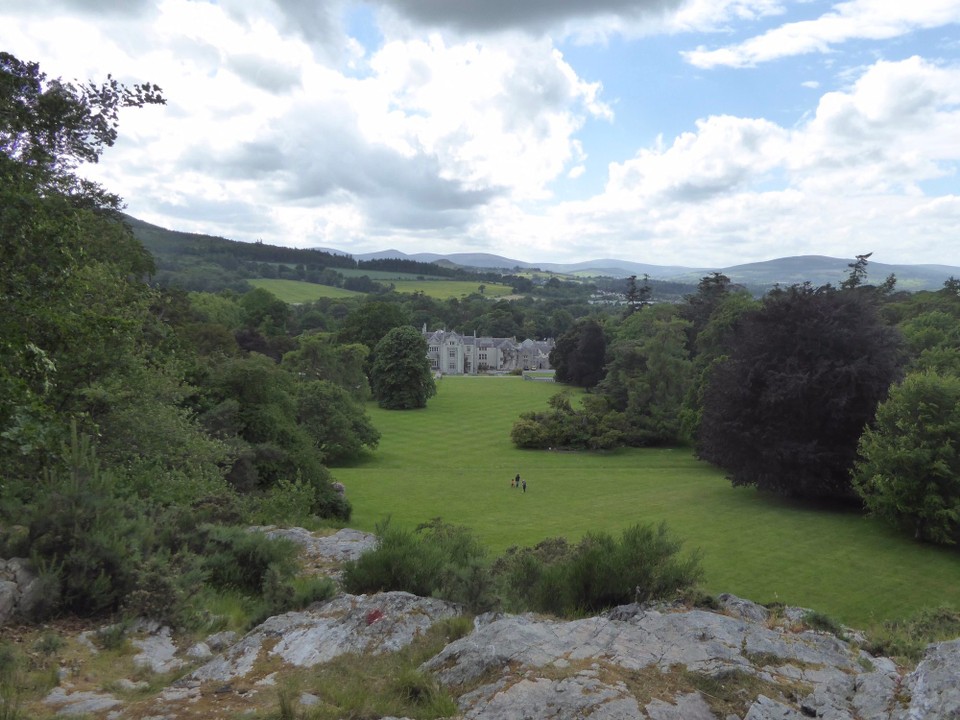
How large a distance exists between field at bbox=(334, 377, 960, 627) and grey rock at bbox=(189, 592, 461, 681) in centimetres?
386

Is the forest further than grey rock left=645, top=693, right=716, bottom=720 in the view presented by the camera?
Yes

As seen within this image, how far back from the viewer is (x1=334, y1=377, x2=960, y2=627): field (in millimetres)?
18688

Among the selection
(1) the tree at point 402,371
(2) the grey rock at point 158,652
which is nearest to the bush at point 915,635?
(2) the grey rock at point 158,652

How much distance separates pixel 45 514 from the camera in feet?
24.6

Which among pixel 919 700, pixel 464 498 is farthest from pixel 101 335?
pixel 464 498

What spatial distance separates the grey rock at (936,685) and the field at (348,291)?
445ft

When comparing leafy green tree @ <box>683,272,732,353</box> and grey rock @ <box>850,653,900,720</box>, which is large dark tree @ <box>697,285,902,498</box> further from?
leafy green tree @ <box>683,272,732,353</box>

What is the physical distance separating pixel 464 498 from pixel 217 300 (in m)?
60.5

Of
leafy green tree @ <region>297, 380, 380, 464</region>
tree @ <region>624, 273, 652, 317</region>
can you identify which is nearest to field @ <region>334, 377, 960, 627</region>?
leafy green tree @ <region>297, 380, 380, 464</region>

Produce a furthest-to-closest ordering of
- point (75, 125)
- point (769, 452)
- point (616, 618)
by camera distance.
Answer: point (769, 452), point (75, 125), point (616, 618)

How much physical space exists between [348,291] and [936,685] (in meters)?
171

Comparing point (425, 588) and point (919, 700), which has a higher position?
point (919, 700)

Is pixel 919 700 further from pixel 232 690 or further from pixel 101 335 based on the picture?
pixel 101 335

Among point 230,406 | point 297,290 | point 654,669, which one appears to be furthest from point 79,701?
point 297,290
